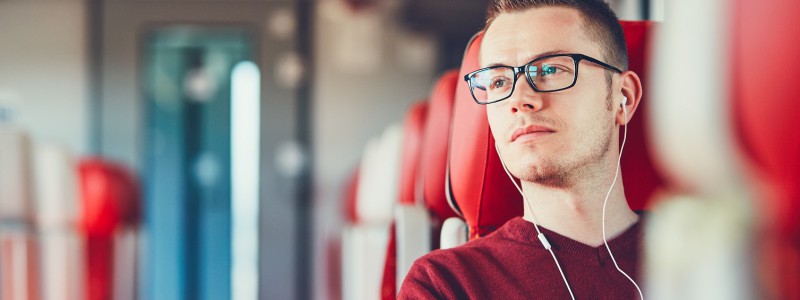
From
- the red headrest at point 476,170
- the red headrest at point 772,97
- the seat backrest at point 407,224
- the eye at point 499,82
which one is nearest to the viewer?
the red headrest at point 772,97

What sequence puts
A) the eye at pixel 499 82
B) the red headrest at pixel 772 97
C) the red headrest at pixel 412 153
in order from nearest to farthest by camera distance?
the red headrest at pixel 772 97, the eye at pixel 499 82, the red headrest at pixel 412 153

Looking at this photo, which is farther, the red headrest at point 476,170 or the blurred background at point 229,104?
the blurred background at point 229,104

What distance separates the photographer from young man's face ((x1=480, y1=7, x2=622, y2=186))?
0.72 metres

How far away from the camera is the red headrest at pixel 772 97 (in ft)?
1.31

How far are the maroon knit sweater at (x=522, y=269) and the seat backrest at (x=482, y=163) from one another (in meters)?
0.04

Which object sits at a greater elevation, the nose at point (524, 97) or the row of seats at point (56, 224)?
the nose at point (524, 97)

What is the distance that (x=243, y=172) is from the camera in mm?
4418

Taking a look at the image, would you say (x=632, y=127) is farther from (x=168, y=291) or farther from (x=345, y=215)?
(x=168, y=291)

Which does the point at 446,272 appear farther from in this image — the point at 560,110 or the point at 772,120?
the point at 772,120

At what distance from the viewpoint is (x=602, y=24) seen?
0.75 metres

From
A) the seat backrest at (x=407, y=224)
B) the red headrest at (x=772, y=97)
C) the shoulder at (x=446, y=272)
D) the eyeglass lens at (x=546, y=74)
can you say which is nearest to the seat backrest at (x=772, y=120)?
the red headrest at (x=772, y=97)

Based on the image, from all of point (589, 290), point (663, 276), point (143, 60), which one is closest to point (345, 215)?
point (143, 60)

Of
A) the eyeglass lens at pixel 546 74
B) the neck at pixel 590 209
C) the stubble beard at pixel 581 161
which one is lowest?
the neck at pixel 590 209

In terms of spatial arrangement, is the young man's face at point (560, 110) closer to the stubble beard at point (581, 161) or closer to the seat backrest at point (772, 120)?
the stubble beard at point (581, 161)
